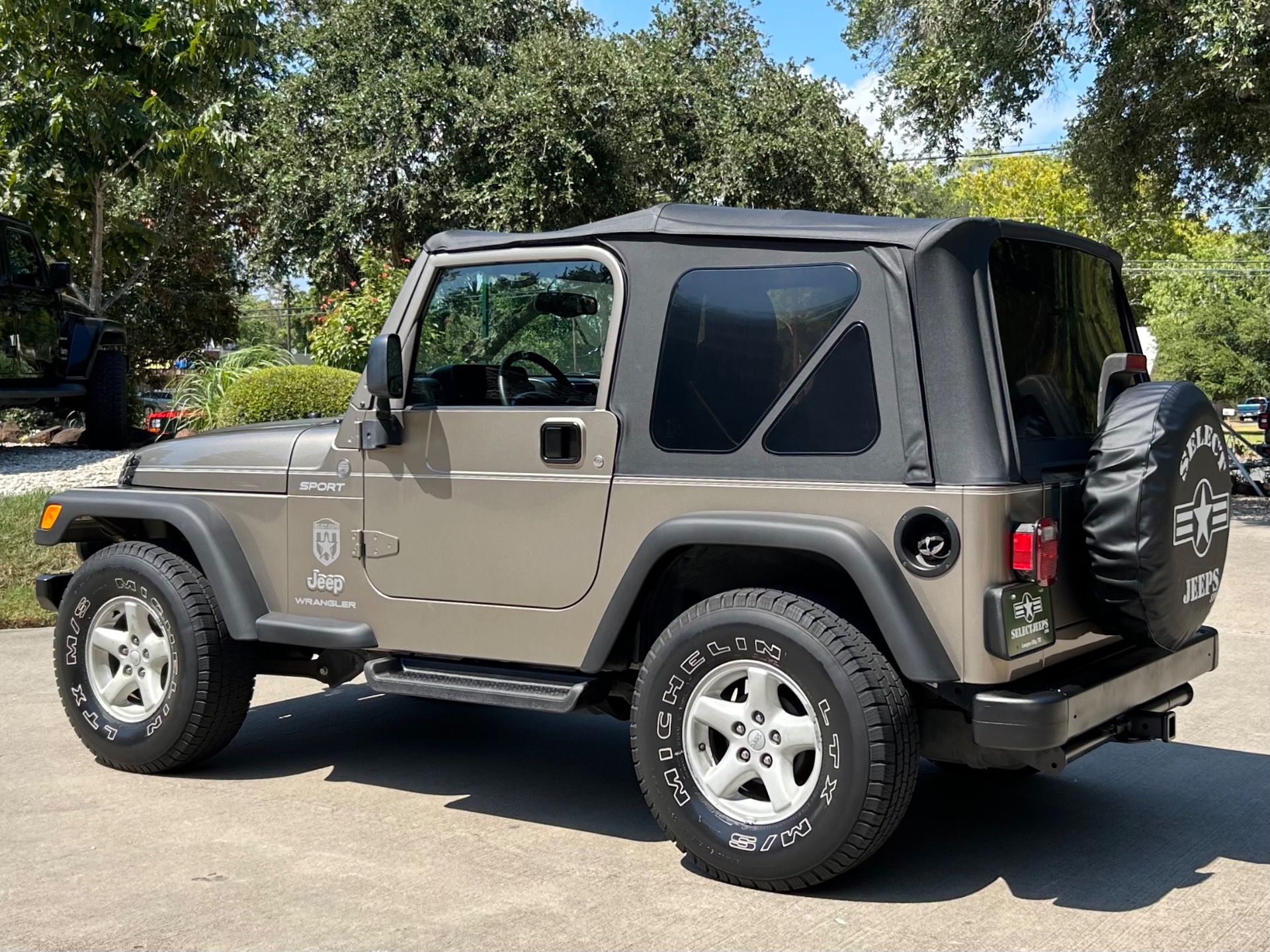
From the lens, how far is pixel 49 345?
13117mm

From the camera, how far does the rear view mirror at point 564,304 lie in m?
4.80

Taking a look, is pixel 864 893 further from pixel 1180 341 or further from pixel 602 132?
pixel 1180 341

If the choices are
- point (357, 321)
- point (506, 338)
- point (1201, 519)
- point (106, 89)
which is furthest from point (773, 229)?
point (357, 321)

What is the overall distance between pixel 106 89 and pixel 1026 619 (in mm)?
12227

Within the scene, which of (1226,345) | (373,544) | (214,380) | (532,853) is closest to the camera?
(532,853)

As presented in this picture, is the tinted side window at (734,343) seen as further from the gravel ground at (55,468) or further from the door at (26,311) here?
the door at (26,311)

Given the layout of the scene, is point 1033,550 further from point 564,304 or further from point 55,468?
point 55,468

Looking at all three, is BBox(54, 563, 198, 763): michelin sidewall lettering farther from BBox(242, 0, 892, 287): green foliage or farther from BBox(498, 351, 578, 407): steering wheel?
BBox(242, 0, 892, 287): green foliage

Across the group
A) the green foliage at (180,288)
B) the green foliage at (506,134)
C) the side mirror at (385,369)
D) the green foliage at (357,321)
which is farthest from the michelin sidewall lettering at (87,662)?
the green foliage at (180,288)

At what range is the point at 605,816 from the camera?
16.3 ft

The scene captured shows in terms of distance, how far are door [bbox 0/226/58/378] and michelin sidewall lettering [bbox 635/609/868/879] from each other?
1039 cm

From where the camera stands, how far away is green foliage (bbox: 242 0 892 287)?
21781mm

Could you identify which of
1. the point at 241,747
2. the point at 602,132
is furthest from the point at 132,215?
the point at 241,747

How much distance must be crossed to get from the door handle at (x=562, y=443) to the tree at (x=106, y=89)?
1042 cm
